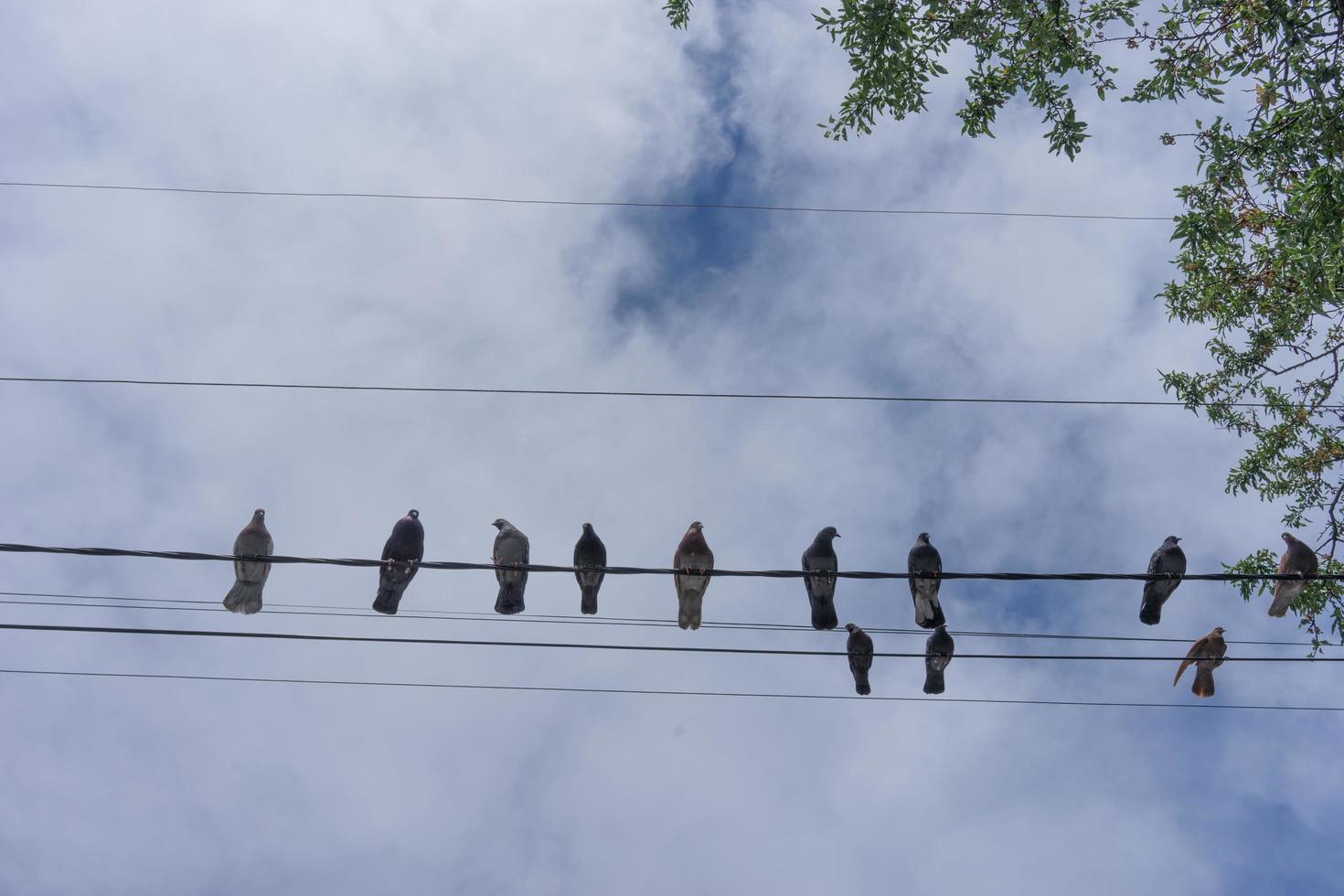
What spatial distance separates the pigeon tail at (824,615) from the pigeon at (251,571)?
209 inches

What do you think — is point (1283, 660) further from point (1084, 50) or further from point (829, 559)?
point (1084, 50)

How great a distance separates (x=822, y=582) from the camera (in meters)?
10.7

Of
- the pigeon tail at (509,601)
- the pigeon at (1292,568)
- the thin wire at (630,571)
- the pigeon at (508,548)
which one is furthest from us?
the pigeon at (508,548)

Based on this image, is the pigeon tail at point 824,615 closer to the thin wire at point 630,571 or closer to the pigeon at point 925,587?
the pigeon at point 925,587

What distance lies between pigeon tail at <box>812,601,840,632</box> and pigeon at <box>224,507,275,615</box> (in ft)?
17.4

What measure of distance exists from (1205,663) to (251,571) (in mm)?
9329

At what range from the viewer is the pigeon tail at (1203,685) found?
1044cm

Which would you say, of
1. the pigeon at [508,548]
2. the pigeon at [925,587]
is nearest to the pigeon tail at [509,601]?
the pigeon at [508,548]

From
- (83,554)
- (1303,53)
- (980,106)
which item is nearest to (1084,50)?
(980,106)

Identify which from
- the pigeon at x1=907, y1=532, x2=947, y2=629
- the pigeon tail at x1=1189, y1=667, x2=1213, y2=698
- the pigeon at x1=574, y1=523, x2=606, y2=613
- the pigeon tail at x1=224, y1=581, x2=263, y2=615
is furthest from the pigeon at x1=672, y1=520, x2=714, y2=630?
the pigeon tail at x1=1189, y1=667, x2=1213, y2=698

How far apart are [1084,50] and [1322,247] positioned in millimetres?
2782

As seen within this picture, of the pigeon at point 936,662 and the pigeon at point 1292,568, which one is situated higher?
the pigeon at point 1292,568

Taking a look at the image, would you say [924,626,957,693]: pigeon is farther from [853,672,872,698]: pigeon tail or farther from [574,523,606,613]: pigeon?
[574,523,606,613]: pigeon

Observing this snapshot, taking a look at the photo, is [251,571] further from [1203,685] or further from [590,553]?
[1203,685]
